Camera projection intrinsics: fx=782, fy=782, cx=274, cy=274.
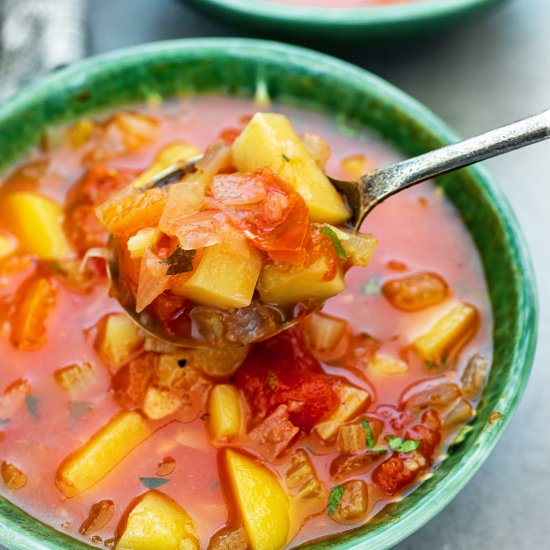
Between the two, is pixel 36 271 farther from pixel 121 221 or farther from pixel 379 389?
pixel 379 389

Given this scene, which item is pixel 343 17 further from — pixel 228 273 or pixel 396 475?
pixel 396 475

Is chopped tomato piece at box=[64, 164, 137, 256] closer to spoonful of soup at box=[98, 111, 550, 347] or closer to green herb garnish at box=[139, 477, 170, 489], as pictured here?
spoonful of soup at box=[98, 111, 550, 347]

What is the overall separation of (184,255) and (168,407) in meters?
0.50

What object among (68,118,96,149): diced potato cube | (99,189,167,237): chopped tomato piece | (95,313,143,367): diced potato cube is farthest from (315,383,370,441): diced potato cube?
(68,118,96,149): diced potato cube

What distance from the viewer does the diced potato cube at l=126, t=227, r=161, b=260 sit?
6.30 feet

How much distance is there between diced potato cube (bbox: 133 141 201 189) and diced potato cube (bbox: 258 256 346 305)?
669 mm

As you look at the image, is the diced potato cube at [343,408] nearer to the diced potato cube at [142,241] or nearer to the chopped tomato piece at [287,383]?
the chopped tomato piece at [287,383]

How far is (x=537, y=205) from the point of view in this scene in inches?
116

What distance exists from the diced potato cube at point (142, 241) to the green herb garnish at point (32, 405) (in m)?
0.55

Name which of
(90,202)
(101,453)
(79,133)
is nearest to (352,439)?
(101,453)

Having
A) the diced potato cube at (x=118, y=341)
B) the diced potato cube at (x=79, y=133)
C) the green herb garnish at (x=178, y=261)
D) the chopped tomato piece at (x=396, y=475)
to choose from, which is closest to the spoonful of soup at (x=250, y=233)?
the green herb garnish at (x=178, y=261)

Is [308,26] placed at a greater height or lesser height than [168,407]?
greater

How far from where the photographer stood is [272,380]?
2125 millimetres

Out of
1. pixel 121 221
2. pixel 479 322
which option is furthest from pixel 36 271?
pixel 479 322
